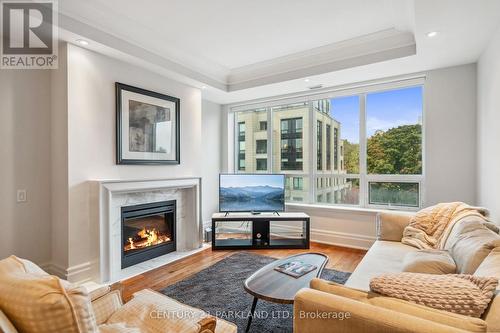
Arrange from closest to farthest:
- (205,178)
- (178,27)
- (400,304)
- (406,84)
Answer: (400,304)
(178,27)
(406,84)
(205,178)

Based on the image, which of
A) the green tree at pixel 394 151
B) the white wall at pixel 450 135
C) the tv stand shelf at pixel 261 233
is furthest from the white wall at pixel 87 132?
the white wall at pixel 450 135

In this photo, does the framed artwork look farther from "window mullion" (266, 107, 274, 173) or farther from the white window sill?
the white window sill

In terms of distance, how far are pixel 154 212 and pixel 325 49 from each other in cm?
311

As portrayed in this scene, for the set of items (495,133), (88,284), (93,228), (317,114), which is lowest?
(88,284)

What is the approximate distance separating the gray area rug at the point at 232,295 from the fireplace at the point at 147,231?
2.69 feet

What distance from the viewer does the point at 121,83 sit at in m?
3.12

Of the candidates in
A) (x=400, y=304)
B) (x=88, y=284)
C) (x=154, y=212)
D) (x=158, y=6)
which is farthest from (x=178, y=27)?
(x=400, y=304)

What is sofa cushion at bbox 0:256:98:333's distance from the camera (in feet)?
2.43

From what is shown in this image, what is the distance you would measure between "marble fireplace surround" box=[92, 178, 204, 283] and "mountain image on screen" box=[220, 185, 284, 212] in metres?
0.50

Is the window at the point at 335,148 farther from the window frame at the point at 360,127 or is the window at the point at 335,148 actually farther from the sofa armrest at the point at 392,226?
the sofa armrest at the point at 392,226

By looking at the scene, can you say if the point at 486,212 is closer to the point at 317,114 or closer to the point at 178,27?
the point at 317,114

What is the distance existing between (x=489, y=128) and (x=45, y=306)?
12.1 ft

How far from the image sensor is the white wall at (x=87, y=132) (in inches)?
107

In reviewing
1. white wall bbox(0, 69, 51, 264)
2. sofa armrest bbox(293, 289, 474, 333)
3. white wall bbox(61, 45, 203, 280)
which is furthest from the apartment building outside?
sofa armrest bbox(293, 289, 474, 333)
